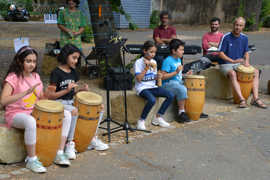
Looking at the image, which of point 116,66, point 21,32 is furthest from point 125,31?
point 116,66

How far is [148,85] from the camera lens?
5.35 m

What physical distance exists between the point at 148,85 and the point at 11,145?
221cm

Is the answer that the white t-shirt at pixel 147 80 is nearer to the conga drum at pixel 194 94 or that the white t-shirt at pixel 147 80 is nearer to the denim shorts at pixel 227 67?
the conga drum at pixel 194 94

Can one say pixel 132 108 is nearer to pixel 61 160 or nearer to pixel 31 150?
pixel 61 160

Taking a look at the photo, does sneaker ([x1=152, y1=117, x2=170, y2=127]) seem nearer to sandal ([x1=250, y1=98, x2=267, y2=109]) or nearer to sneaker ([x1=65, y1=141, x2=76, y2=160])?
sneaker ([x1=65, y1=141, x2=76, y2=160])

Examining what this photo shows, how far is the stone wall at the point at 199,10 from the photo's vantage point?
82.7 feet

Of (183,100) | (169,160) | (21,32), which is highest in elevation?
(21,32)

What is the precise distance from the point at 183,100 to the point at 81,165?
7.46ft

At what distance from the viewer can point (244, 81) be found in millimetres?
6832

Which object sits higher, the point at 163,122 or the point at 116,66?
the point at 116,66

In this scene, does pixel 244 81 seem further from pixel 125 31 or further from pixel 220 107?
pixel 125 31

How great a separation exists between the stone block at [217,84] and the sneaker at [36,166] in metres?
4.67

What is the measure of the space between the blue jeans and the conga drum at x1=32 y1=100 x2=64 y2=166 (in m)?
1.72

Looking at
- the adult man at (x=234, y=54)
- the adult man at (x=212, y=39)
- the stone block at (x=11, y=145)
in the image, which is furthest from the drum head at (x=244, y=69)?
the stone block at (x=11, y=145)
